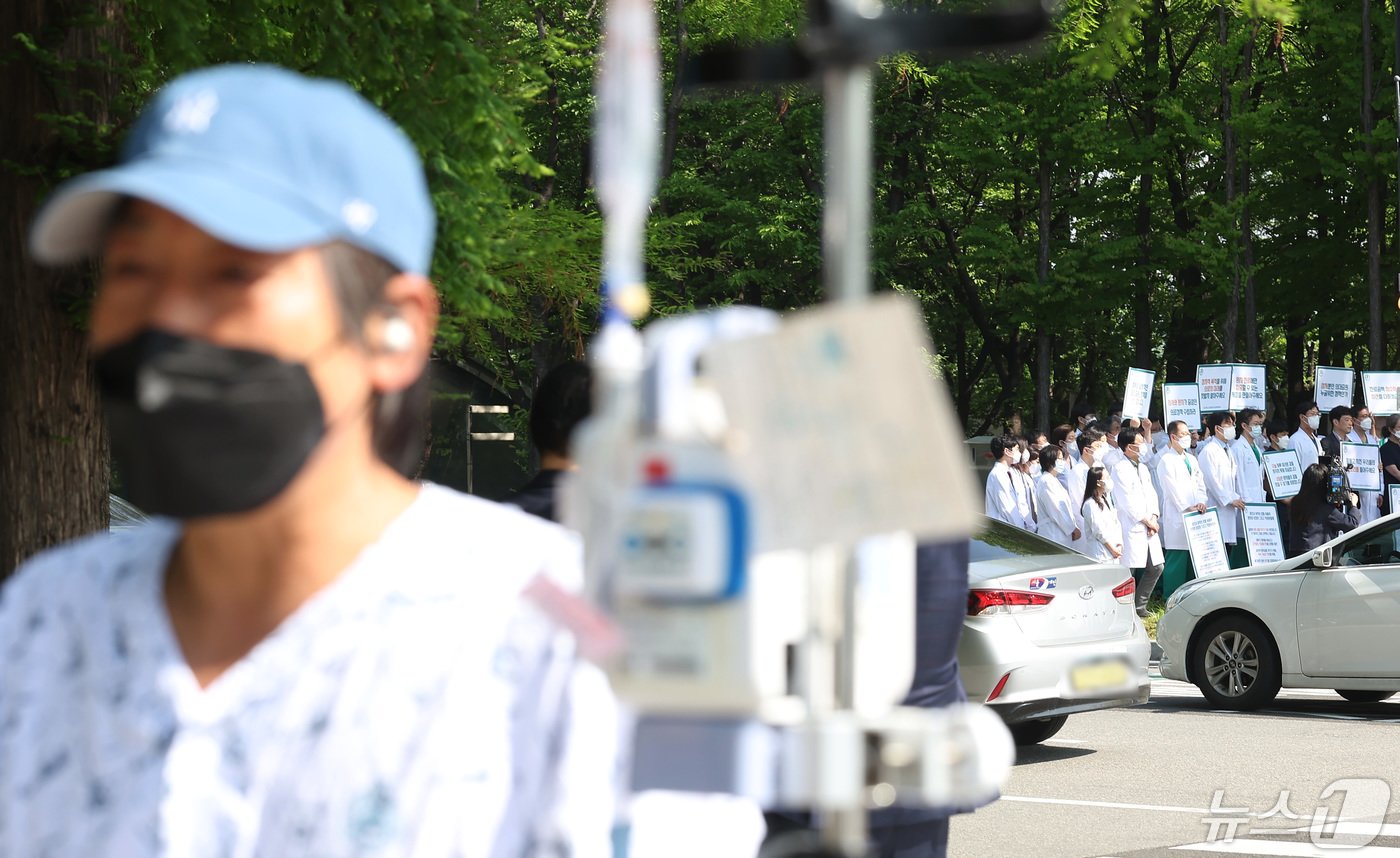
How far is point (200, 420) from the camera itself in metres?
1.42

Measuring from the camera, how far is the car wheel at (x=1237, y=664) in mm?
14242

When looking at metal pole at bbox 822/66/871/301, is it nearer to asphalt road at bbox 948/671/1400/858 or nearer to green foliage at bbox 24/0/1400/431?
asphalt road at bbox 948/671/1400/858

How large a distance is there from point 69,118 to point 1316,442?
17.7m

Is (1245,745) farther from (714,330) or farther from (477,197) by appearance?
(714,330)

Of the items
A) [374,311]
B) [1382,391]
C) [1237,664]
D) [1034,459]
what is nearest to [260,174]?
[374,311]

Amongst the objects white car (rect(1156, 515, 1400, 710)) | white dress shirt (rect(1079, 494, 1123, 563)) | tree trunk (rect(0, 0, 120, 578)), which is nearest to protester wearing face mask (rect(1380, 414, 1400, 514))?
white dress shirt (rect(1079, 494, 1123, 563))

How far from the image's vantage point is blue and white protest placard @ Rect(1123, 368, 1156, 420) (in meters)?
23.0

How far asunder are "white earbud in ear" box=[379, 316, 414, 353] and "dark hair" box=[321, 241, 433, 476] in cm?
1

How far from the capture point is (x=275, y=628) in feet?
5.45

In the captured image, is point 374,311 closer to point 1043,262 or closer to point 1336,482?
point 1336,482

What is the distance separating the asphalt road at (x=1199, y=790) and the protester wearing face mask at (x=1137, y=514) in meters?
5.20

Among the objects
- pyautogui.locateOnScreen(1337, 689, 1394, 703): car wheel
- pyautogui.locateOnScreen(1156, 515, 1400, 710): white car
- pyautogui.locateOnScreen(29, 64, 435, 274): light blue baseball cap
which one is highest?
pyautogui.locateOnScreen(29, 64, 435, 274): light blue baseball cap

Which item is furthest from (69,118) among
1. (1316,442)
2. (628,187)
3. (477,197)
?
(1316,442)

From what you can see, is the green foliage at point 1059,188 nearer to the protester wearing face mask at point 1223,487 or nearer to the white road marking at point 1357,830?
the protester wearing face mask at point 1223,487
